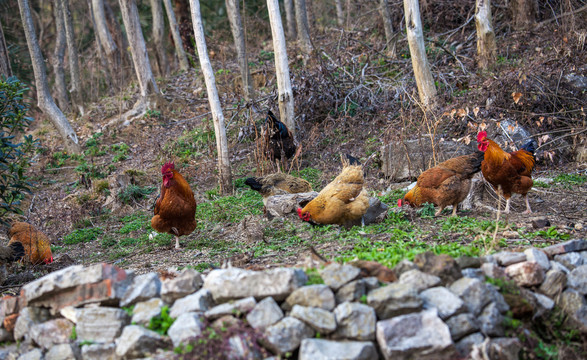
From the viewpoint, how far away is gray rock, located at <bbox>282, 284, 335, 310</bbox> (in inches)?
147

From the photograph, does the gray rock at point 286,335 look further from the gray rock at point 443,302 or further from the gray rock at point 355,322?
the gray rock at point 443,302

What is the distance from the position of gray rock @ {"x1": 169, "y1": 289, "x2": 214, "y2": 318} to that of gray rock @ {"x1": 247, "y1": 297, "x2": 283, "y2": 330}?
1.31 feet

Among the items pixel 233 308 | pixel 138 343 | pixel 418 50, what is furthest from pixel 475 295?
pixel 418 50

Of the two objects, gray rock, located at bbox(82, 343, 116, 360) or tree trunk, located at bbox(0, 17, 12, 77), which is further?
tree trunk, located at bbox(0, 17, 12, 77)

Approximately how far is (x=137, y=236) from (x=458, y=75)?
8.69 meters

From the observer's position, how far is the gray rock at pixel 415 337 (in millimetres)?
→ 3496

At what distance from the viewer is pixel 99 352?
151 inches

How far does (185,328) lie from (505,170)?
511cm

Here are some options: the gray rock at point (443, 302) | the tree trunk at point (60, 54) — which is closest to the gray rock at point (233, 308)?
the gray rock at point (443, 302)

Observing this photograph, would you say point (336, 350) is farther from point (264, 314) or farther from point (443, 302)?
point (443, 302)

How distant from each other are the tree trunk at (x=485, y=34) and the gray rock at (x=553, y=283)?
9.12 m

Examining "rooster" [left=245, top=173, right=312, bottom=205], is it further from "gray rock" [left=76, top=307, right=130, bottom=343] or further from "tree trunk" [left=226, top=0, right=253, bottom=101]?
"tree trunk" [left=226, top=0, right=253, bottom=101]

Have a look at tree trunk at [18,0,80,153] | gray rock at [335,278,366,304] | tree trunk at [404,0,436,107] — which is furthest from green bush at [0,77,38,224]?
tree trunk at [18,0,80,153]

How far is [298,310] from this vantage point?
3672 mm
